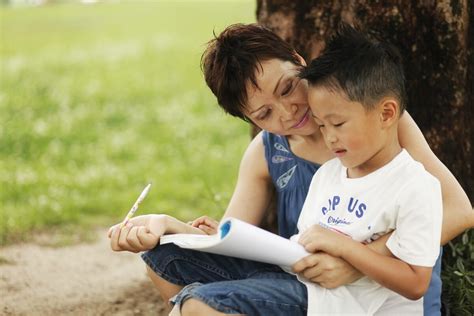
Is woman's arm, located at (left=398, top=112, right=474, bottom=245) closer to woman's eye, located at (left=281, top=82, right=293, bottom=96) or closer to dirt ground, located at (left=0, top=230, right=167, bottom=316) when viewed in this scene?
woman's eye, located at (left=281, top=82, right=293, bottom=96)

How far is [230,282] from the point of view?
2682mm

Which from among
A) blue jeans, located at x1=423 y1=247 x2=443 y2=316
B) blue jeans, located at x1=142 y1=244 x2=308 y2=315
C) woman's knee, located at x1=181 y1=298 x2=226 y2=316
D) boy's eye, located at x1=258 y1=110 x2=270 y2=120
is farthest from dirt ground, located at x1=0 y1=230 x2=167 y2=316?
blue jeans, located at x1=423 y1=247 x2=443 y2=316

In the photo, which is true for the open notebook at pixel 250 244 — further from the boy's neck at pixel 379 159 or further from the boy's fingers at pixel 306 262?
the boy's neck at pixel 379 159

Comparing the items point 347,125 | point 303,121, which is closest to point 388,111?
point 347,125

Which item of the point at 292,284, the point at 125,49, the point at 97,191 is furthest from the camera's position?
the point at 125,49

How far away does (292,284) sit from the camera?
271 centimetres

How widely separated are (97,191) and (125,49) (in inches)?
213

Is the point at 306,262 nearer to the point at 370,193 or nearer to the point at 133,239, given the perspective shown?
the point at 370,193

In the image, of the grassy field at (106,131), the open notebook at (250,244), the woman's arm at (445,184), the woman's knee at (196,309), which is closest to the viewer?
the open notebook at (250,244)

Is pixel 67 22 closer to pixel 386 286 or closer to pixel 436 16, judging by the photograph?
pixel 436 16

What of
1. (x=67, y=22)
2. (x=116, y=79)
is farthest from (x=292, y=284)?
(x=67, y=22)

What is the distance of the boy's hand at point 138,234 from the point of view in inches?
112

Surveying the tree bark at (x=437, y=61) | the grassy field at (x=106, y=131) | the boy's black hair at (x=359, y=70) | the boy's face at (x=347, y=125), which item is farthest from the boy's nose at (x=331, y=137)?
the grassy field at (x=106, y=131)

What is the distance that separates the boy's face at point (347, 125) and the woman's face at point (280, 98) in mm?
219
